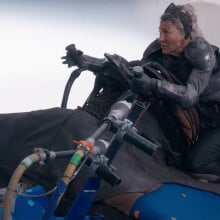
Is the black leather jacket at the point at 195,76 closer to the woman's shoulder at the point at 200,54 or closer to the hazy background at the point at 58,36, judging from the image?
the woman's shoulder at the point at 200,54

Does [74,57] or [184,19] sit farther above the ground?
[184,19]

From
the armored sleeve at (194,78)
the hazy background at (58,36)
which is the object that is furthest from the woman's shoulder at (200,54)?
the hazy background at (58,36)

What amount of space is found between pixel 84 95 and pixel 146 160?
103cm

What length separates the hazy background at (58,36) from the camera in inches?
91.7

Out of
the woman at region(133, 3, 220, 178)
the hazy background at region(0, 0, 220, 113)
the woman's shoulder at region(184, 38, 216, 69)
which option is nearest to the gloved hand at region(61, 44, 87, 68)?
the woman at region(133, 3, 220, 178)

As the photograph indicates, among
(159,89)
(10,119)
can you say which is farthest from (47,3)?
(159,89)

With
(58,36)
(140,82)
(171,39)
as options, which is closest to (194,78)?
(171,39)

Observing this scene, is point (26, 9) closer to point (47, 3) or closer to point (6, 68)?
point (47, 3)

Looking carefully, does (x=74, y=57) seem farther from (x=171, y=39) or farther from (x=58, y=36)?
(x=58, y=36)

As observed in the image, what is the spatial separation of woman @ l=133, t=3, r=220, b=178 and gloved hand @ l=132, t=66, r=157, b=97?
232 millimetres

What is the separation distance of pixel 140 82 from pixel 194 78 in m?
0.33

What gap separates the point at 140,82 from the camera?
1216 millimetres

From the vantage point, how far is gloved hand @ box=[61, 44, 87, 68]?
1.41 meters

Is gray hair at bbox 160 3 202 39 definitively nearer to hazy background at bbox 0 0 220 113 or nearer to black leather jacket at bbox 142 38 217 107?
black leather jacket at bbox 142 38 217 107
